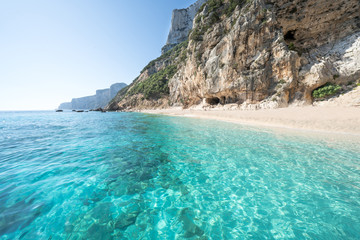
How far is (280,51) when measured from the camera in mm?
20688

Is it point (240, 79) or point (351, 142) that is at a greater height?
point (240, 79)

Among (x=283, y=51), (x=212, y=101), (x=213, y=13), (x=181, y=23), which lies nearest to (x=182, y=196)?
(x=283, y=51)

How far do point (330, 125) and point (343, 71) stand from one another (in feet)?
46.6

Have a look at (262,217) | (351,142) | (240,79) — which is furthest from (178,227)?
(240,79)

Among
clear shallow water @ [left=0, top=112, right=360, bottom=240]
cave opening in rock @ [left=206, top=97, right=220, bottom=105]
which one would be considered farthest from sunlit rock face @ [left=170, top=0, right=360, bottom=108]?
clear shallow water @ [left=0, top=112, right=360, bottom=240]

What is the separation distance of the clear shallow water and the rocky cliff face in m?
18.8

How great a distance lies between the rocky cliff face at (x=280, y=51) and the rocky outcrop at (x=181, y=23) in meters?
63.6

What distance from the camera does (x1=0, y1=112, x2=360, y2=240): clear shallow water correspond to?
7.64ft

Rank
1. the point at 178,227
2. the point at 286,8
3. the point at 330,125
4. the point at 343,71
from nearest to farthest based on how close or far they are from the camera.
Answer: the point at 178,227, the point at 330,125, the point at 343,71, the point at 286,8

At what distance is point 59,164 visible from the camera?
510 centimetres

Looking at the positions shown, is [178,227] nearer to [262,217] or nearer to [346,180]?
[262,217]

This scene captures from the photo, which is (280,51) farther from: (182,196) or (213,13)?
(182,196)

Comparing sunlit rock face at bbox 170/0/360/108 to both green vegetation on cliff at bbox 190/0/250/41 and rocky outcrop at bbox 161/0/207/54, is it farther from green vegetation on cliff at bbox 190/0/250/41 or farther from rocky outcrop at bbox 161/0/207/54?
rocky outcrop at bbox 161/0/207/54

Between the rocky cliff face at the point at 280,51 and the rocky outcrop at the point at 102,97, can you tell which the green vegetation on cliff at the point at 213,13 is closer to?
the rocky cliff face at the point at 280,51
